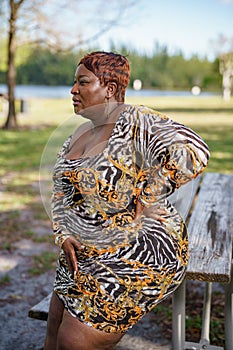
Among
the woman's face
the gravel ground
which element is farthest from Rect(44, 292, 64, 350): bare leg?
the gravel ground

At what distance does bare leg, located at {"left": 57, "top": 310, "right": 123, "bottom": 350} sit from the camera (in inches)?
72.8

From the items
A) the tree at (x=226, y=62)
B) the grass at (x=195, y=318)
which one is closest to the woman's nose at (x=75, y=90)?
the grass at (x=195, y=318)

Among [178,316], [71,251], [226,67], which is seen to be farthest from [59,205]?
[226,67]

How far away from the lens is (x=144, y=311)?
77.2 inches

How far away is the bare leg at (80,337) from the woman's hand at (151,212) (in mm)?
452

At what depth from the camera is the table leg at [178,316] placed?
8.50 ft

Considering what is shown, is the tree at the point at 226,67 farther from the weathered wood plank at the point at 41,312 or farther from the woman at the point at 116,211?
the woman at the point at 116,211

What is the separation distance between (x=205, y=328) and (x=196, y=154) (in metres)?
1.53

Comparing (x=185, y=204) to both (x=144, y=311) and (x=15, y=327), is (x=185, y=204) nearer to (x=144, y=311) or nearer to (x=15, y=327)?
(x=144, y=311)

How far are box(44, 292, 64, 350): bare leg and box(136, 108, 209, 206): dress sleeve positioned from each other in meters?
0.60

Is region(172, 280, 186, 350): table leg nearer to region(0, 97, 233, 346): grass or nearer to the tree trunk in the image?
region(0, 97, 233, 346): grass

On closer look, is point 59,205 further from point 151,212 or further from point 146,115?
point 146,115

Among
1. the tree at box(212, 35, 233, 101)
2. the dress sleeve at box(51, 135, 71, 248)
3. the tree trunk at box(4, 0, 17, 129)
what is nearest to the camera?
the dress sleeve at box(51, 135, 71, 248)

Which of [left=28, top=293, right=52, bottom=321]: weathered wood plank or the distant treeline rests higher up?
the distant treeline
